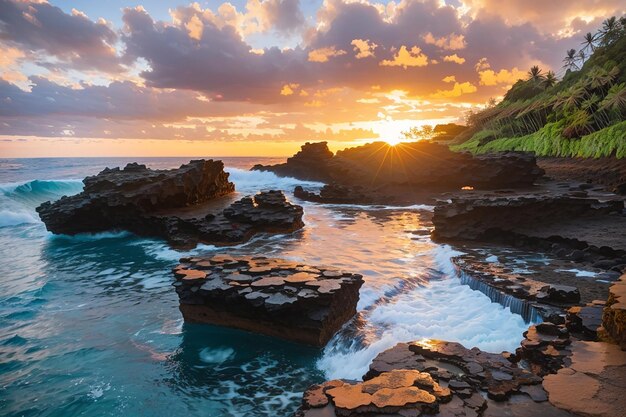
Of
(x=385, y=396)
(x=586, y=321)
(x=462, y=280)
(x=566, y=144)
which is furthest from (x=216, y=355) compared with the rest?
(x=566, y=144)

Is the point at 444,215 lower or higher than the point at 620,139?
lower

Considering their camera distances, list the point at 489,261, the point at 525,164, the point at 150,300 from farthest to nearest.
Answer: the point at 525,164, the point at 489,261, the point at 150,300

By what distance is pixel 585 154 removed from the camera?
1147 inches

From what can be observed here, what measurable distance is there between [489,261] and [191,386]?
991 centimetres

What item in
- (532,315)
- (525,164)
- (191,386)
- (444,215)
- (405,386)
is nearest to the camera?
(405,386)

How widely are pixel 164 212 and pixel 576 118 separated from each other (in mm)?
33738

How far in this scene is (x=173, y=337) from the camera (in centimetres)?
861

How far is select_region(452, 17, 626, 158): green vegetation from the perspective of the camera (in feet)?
95.4

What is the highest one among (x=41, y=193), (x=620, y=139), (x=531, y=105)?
(x=531, y=105)

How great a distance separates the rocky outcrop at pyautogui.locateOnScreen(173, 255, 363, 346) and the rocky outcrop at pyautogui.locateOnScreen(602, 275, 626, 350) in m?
4.60

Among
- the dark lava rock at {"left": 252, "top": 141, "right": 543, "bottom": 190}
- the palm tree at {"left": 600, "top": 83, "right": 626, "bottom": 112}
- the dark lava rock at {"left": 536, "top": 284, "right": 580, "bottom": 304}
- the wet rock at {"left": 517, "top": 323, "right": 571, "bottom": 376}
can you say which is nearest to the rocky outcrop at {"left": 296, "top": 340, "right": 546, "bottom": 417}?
the wet rock at {"left": 517, "top": 323, "right": 571, "bottom": 376}

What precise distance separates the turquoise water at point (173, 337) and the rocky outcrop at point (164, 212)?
297 centimetres

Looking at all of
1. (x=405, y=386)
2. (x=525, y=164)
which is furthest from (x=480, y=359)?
(x=525, y=164)

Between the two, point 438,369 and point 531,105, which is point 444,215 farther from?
point 531,105
